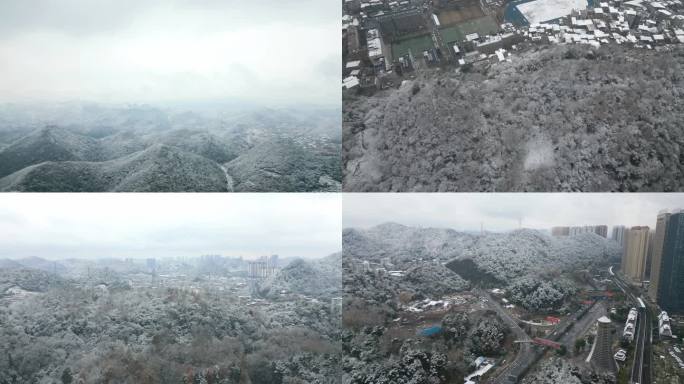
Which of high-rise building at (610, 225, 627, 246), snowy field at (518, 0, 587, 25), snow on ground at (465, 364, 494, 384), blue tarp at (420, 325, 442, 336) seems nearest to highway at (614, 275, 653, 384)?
high-rise building at (610, 225, 627, 246)

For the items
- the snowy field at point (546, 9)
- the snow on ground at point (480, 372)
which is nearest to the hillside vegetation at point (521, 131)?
the snowy field at point (546, 9)

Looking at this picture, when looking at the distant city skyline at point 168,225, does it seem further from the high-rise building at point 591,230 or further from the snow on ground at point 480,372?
the high-rise building at point 591,230

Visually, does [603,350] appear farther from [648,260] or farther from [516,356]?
[648,260]

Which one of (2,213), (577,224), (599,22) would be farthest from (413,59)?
(2,213)

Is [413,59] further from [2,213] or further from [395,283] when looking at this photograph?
[2,213]

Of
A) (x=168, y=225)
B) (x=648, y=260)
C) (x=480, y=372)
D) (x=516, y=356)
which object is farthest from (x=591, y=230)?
(x=168, y=225)

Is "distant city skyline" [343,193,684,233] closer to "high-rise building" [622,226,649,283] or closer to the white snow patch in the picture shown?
"high-rise building" [622,226,649,283]
